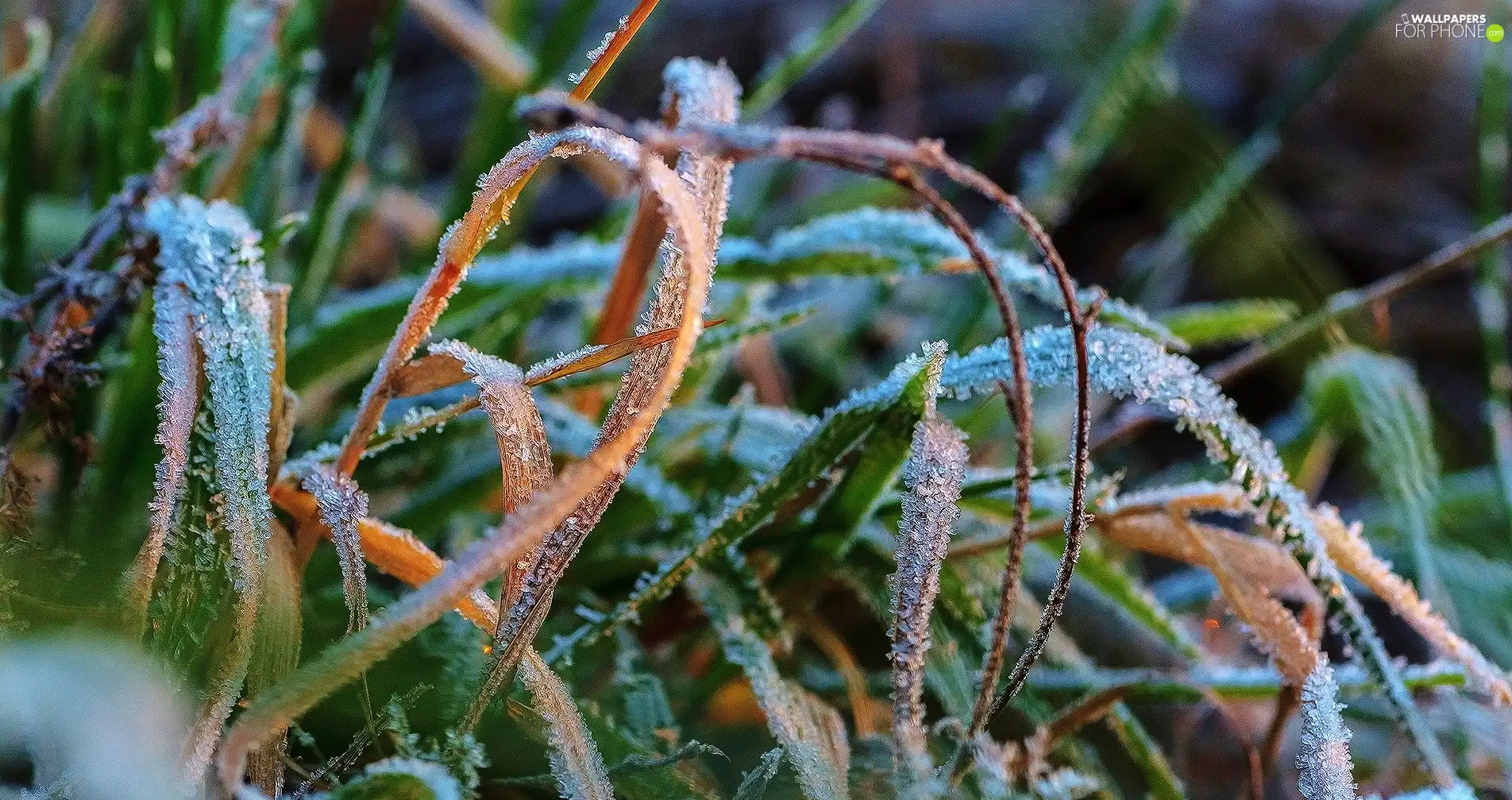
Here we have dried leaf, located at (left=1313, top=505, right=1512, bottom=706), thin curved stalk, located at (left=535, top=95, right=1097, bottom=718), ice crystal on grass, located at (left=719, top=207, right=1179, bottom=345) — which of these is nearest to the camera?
thin curved stalk, located at (left=535, top=95, right=1097, bottom=718)

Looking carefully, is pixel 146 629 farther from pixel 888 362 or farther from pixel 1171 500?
pixel 888 362

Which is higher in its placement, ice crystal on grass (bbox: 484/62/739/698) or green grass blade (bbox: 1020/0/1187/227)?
green grass blade (bbox: 1020/0/1187/227)

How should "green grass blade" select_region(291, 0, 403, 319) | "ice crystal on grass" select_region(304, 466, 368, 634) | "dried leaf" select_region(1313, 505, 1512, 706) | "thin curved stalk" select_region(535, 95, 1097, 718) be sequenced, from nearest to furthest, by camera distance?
"thin curved stalk" select_region(535, 95, 1097, 718) < "ice crystal on grass" select_region(304, 466, 368, 634) < "dried leaf" select_region(1313, 505, 1512, 706) < "green grass blade" select_region(291, 0, 403, 319)

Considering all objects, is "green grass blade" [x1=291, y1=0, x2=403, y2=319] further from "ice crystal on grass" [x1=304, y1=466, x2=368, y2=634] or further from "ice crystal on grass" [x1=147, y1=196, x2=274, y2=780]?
"ice crystal on grass" [x1=304, y1=466, x2=368, y2=634]

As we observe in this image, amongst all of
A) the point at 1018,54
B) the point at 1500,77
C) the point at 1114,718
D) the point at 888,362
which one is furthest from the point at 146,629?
the point at 1018,54

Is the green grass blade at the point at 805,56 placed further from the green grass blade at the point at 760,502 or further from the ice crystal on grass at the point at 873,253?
the green grass blade at the point at 760,502

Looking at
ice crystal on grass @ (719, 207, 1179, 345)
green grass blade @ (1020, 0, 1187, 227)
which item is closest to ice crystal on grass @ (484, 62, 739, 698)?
ice crystal on grass @ (719, 207, 1179, 345)

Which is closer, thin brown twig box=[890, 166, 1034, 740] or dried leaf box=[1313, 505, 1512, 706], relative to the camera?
thin brown twig box=[890, 166, 1034, 740]

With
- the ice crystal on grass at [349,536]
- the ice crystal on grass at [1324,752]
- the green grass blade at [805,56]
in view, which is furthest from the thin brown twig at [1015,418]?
the green grass blade at [805,56]
